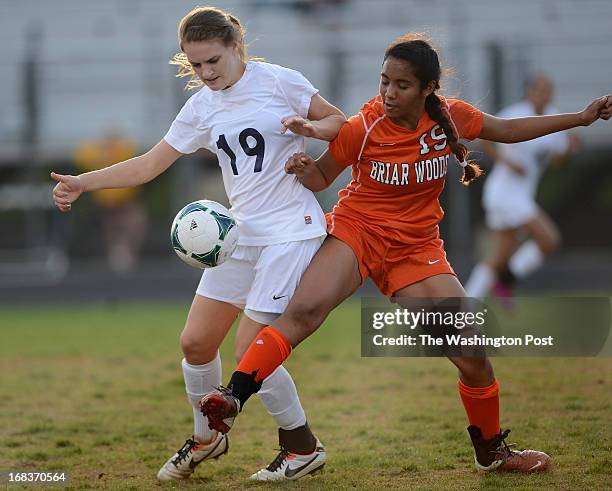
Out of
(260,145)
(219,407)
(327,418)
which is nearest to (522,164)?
(327,418)

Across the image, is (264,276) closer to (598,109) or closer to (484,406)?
(484,406)

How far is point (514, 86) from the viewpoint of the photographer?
14.3m

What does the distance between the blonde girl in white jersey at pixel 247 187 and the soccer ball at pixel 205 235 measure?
0.13m

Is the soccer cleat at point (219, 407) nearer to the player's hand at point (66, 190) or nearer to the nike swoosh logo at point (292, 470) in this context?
the nike swoosh logo at point (292, 470)

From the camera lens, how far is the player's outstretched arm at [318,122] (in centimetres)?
450

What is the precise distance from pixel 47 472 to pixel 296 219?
1770mm

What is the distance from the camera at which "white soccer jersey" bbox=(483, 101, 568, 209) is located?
35.9ft

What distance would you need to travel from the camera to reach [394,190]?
4.75 m

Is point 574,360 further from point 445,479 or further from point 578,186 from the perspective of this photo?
point 578,186

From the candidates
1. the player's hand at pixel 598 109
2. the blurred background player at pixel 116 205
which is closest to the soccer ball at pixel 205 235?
the player's hand at pixel 598 109

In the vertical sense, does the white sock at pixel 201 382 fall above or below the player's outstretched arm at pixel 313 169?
below

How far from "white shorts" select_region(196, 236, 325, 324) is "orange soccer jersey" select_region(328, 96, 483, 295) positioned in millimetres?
256

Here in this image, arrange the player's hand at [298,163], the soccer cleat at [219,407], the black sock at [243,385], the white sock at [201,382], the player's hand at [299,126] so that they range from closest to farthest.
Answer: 1. the soccer cleat at [219,407]
2. the black sock at [243,385]
3. the player's hand at [299,126]
4. the player's hand at [298,163]
5. the white sock at [201,382]

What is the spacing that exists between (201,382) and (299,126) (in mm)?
1387
